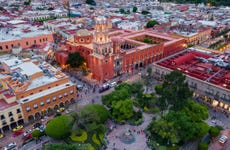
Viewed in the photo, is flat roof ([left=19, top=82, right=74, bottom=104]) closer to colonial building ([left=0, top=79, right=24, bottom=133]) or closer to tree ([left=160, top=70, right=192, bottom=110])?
colonial building ([left=0, top=79, right=24, bottom=133])

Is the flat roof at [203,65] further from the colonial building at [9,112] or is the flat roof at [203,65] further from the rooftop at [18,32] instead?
the rooftop at [18,32]

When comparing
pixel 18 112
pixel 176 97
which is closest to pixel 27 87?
pixel 18 112

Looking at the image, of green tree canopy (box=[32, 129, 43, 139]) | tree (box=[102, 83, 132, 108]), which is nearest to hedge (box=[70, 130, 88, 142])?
green tree canopy (box=[32, 129, 43, 139])

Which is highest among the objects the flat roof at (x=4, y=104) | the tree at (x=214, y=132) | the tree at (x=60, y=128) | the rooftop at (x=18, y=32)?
the rooftop at (x=18, y=32)

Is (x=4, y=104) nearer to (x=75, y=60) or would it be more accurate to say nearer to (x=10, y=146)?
(x=10, y=146)

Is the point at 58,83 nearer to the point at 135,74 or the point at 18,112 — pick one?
the point at 18,112

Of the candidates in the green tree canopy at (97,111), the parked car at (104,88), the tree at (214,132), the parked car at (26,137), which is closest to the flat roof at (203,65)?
the tree at (214,132)

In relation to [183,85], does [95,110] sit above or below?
below
